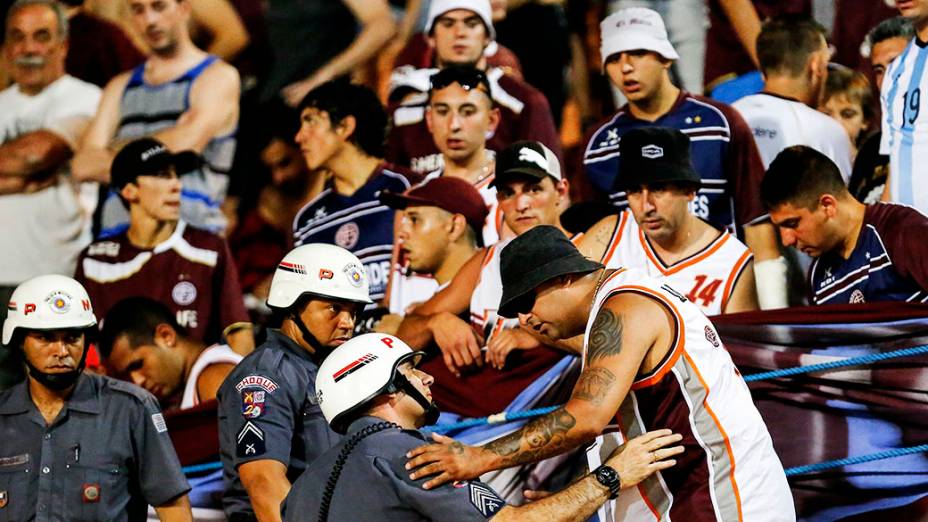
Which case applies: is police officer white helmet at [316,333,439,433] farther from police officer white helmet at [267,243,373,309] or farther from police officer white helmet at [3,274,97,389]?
police officer white helmet at [3,274,97,389]

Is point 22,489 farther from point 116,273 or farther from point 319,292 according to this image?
point 116,273

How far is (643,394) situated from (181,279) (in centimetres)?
456

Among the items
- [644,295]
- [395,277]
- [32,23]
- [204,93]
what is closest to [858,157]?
[395,277]

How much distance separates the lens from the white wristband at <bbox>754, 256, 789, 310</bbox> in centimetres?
910

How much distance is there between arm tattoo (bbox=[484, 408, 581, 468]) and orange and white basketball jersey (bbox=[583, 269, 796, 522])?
32 centimetres

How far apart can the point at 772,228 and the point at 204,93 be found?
4252 mm

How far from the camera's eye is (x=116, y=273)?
1039cm

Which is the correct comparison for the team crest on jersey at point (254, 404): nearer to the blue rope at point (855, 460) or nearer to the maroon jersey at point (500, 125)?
the blue rope at point (855, 460)

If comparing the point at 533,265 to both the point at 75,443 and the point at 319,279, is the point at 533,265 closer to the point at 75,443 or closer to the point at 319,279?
the point at 319,279

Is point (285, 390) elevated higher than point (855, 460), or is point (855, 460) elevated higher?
point (285, 390)

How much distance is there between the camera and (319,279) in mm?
7523

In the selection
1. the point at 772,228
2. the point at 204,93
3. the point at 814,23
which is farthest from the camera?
the point at 204,93

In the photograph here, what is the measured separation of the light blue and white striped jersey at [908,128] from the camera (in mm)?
8469

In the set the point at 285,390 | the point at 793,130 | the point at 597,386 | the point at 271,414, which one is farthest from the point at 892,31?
the point at 271,414
